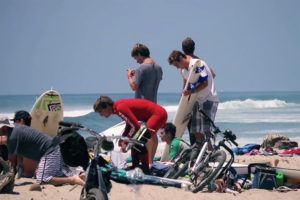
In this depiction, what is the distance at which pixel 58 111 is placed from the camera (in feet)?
28.1

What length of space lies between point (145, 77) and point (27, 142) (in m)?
2.10

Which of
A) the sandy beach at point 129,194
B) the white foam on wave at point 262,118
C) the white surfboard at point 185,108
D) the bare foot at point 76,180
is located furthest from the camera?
the white foam on wave at point 262,118

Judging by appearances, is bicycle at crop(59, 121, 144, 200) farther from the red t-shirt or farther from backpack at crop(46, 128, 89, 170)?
the red t-shirt

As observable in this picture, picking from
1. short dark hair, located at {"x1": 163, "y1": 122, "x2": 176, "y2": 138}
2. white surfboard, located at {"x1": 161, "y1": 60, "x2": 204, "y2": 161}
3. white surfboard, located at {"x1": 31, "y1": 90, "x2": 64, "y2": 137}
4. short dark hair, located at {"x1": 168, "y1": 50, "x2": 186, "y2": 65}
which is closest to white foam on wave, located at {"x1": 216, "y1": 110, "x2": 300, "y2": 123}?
white surfboard, located at {"x1": 161, "y1": 60, "x2": 204, "y2": 161}

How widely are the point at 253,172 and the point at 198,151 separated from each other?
76 cm

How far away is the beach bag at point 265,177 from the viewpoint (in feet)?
21.9

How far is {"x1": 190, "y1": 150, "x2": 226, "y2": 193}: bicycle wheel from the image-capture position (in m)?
6.13

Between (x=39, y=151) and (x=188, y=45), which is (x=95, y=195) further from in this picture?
(x=188, y=45)

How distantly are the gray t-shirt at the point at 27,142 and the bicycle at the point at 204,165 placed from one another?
1529 mm

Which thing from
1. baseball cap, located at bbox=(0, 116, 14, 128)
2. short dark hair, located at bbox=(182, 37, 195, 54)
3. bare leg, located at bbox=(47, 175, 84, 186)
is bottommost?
bare leg, located at bbox=(47, 175, 84, 186)

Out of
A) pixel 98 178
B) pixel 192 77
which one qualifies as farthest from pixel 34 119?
pixel 98 178

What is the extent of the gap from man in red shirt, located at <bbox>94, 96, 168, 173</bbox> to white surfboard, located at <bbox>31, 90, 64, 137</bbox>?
7.73 feet

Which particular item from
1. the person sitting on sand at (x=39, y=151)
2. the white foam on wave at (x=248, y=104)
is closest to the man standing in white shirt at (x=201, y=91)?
the person sitting on sand at (x=39, y=151)

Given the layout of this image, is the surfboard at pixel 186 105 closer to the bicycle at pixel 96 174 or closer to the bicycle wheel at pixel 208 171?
the bicycle wheel at pixel 208 171
